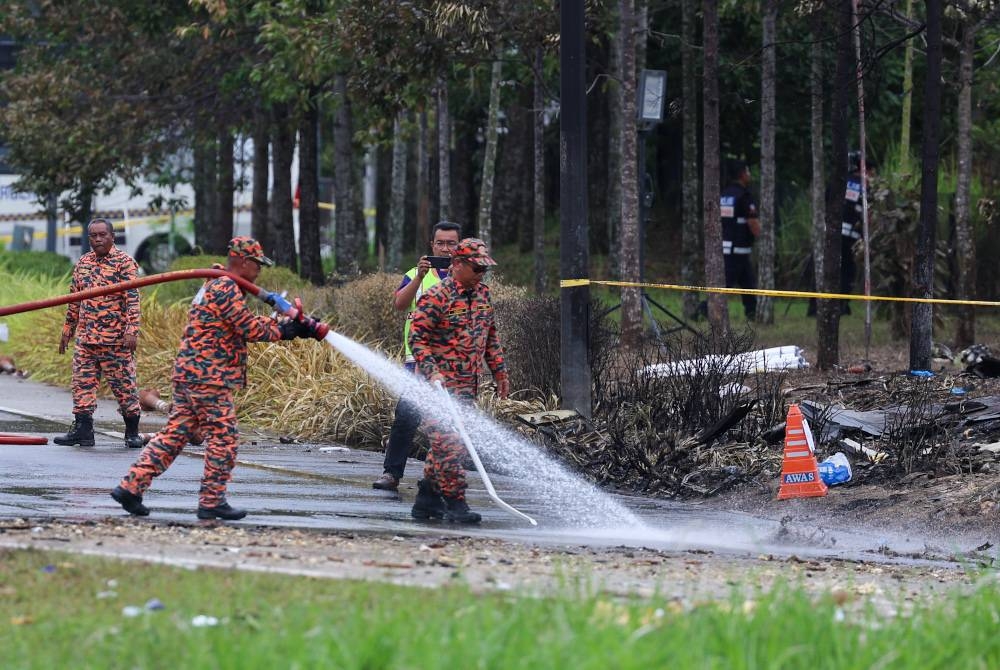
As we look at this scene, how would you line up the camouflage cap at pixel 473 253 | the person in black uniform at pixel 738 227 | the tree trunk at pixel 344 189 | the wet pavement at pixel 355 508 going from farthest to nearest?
the tree trunk at pixel 344 189 < the person in black uniform at pixel 738 227 < the camouflage cap at pixel 473 253 < the wet pavement at pixel 355 508

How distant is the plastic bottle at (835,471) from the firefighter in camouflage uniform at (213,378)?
3870mm

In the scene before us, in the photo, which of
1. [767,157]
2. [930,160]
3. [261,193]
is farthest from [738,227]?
[261,193]

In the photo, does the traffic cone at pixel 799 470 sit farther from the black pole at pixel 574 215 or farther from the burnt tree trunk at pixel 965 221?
the burnt tree trunk at pixel 965 221

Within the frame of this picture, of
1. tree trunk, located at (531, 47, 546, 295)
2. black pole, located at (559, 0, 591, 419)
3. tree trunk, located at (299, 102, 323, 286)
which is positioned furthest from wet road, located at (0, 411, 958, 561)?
tree trunk, located at (299, 102, 323, 286)

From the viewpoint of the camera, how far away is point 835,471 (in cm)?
1112

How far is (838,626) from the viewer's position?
567 cm

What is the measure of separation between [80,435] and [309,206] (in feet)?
50.0

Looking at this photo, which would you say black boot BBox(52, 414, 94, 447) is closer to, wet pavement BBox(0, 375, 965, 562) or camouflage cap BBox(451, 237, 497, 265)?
wet pavement BBox(0, 375, 965, 562)

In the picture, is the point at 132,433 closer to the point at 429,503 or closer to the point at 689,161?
the point at 429,503

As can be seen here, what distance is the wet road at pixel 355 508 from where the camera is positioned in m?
9.17

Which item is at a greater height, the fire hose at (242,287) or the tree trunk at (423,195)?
the tree trunk at (423,195)

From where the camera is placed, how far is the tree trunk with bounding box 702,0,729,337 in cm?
1914

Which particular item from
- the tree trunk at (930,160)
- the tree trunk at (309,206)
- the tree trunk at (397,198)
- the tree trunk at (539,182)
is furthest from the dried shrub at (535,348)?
the tree trunk at (309,206)

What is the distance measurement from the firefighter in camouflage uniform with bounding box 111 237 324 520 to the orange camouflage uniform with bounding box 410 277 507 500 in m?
0.76
